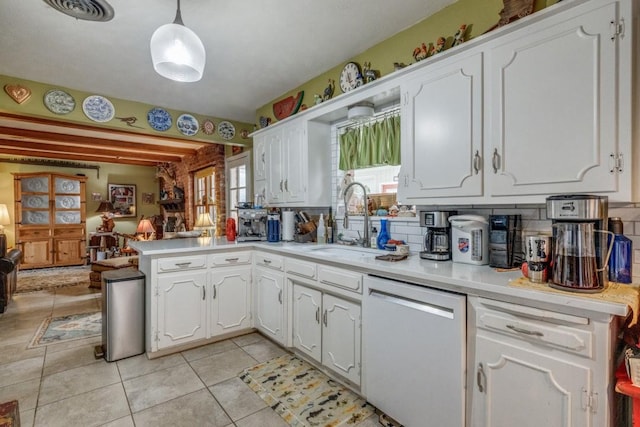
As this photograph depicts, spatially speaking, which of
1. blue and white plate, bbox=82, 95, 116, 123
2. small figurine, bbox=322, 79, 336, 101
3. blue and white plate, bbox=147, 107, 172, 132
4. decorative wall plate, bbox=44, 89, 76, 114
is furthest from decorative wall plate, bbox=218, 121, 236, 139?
small figurine, bbox=322, 79, 336, 101

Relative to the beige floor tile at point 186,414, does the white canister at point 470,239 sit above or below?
above

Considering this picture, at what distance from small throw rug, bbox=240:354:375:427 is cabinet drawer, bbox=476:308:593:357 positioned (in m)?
1.02

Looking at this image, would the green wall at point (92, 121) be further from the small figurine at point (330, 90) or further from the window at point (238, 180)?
the small figurine at point (330, 90)

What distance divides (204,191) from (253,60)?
13.7 ft

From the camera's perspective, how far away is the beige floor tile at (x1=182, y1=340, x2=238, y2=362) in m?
2.74

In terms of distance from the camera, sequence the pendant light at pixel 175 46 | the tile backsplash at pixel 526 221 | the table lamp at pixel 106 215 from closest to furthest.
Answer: the tile backsplash at pixel 526 221 < the pendant light at pixel 175 46 < the table lamp at pixel 106 215

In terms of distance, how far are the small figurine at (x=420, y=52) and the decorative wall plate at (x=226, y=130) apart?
2.89m

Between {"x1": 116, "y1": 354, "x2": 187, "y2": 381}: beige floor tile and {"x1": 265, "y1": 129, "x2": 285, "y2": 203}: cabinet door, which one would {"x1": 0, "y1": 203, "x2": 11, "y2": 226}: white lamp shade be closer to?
{"x1": 116, "y1": 354, "x2": 187, "y2": 381}: beige floor tile

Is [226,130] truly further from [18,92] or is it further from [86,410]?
[86,410]

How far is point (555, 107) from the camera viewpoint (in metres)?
1.50

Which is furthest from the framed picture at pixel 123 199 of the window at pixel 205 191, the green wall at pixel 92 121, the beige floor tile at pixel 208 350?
the beige floor tile at pixel 208 350

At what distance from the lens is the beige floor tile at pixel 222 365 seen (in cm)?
239

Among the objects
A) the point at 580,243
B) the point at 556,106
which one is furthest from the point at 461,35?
the point at 580,243

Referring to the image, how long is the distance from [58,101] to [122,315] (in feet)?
7.64
